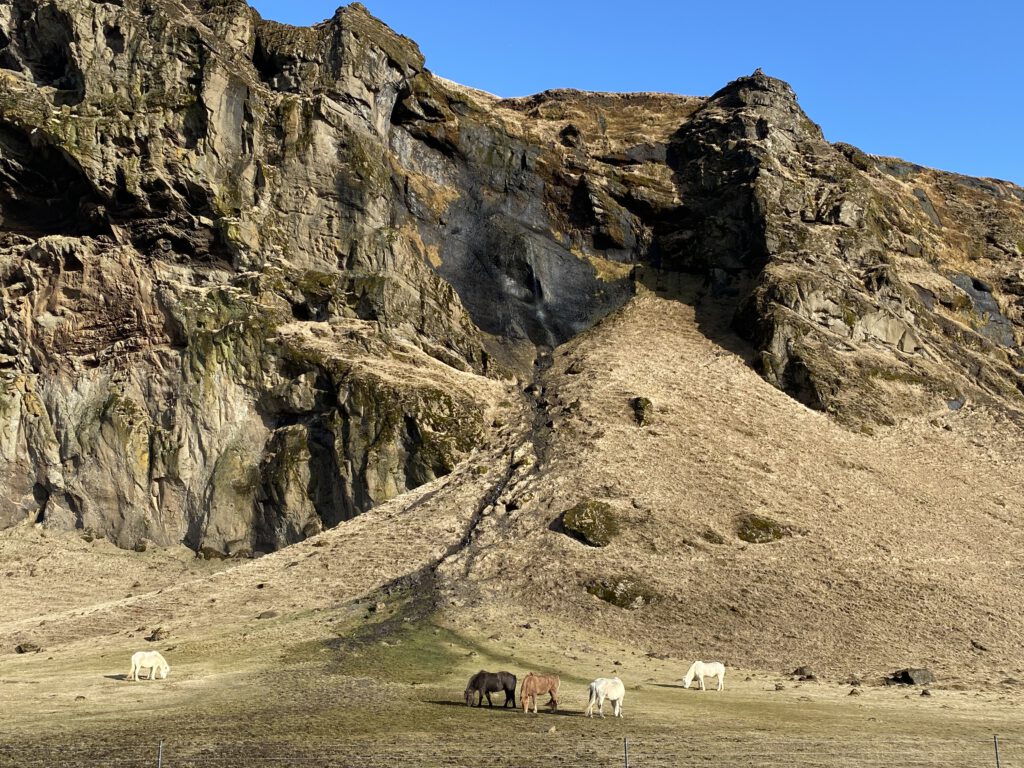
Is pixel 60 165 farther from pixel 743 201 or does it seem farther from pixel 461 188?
pixel 743 201

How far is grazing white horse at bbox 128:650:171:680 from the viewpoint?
2433 cm

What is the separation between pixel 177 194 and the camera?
4984cm

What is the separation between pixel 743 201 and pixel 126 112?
Answer: 37783 mm

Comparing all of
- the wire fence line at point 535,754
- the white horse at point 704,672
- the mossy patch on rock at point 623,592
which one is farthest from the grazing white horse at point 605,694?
the mossy patch on rock at point 623,592

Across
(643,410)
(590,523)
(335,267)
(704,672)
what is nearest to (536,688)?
(704,672)

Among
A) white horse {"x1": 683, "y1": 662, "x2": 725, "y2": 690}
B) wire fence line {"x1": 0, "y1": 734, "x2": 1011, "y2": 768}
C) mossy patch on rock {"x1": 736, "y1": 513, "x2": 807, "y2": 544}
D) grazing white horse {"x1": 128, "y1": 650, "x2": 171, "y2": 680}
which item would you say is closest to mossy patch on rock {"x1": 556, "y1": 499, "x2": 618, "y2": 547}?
mossy patch on rock {"x1": 736, "y1": 513, "x2": 807, "y2": 544}

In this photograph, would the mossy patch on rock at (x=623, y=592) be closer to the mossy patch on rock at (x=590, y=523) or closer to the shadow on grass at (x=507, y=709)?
the mossy patch on rock at (x=590, y=523)

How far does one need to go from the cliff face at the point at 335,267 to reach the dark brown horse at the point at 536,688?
21888 mm

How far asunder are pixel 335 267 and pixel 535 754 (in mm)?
40458

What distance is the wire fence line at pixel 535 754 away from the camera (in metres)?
15.7

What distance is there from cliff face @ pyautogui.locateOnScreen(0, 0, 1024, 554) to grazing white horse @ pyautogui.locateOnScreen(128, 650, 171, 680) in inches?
712

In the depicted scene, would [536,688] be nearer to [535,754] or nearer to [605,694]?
[605,694]

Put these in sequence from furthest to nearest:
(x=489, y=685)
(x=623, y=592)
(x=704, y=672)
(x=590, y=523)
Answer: (x=590, y=523), (x=623, y=592), (x=704, y=672), (x=489, y=685)

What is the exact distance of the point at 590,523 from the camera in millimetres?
37250
